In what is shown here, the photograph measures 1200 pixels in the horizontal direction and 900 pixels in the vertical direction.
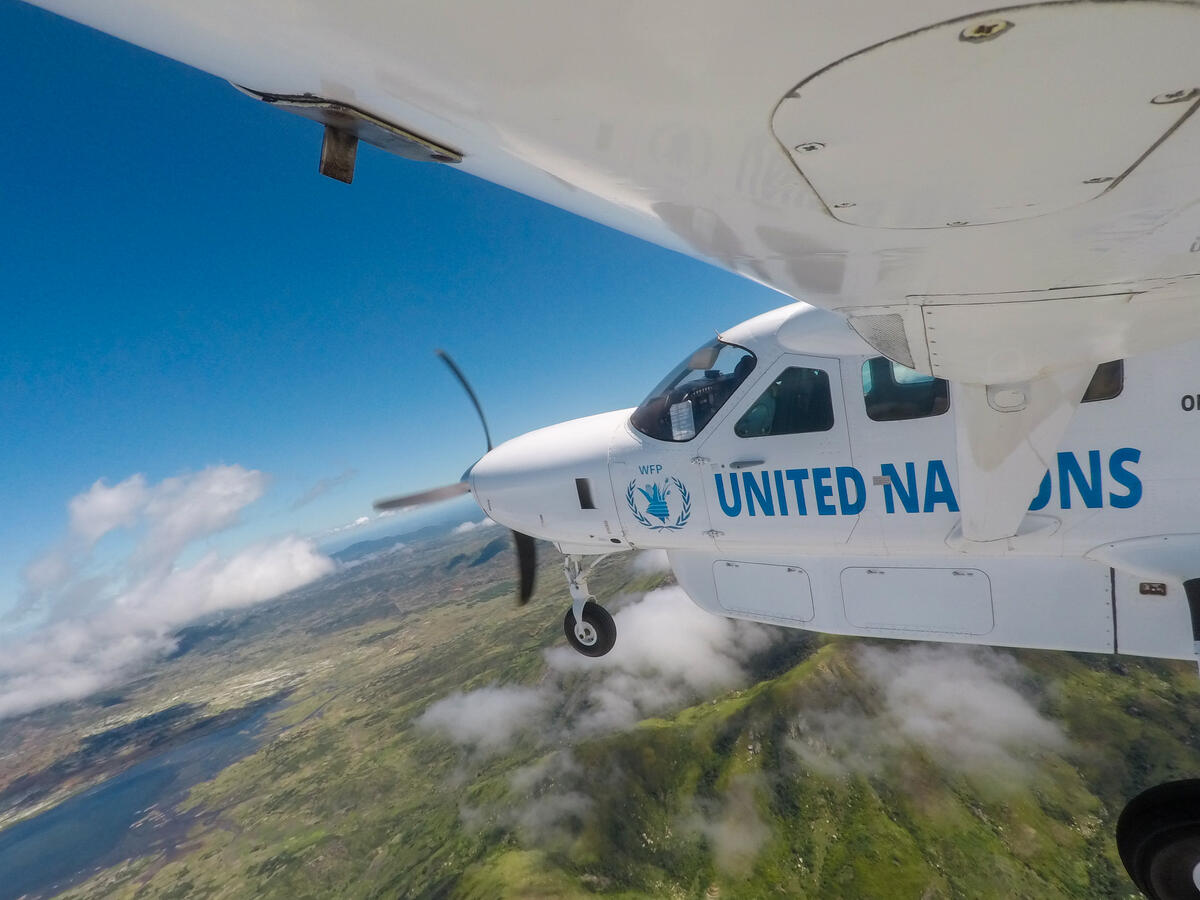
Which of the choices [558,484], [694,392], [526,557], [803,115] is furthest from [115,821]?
[803,115]

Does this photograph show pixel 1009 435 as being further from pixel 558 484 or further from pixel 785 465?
pixel 558 484

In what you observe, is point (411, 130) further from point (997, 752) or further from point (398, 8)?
point (997, 752)

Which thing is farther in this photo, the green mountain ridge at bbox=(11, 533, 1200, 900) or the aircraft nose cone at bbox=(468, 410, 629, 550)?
the green mountain ridge at bbox=(11, 533, 1200, 900)

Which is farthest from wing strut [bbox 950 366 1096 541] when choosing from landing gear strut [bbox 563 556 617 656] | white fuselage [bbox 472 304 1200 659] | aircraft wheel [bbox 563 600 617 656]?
aircraft wheel [bbox 563 600 617 656]

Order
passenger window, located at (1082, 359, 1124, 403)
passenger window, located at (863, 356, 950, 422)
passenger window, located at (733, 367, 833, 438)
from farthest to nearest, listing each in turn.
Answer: passenger window, located at (733, 367, 833, 438)
passenger window, located at (863, 356, 950, 422)
passenger window, located at (1082, 359, 1124, 403)

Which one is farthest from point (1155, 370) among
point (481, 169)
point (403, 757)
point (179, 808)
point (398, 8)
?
point (179, 808)

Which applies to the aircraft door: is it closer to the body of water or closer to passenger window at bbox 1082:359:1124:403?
passenger window at bbox 1082:359:1124:403
